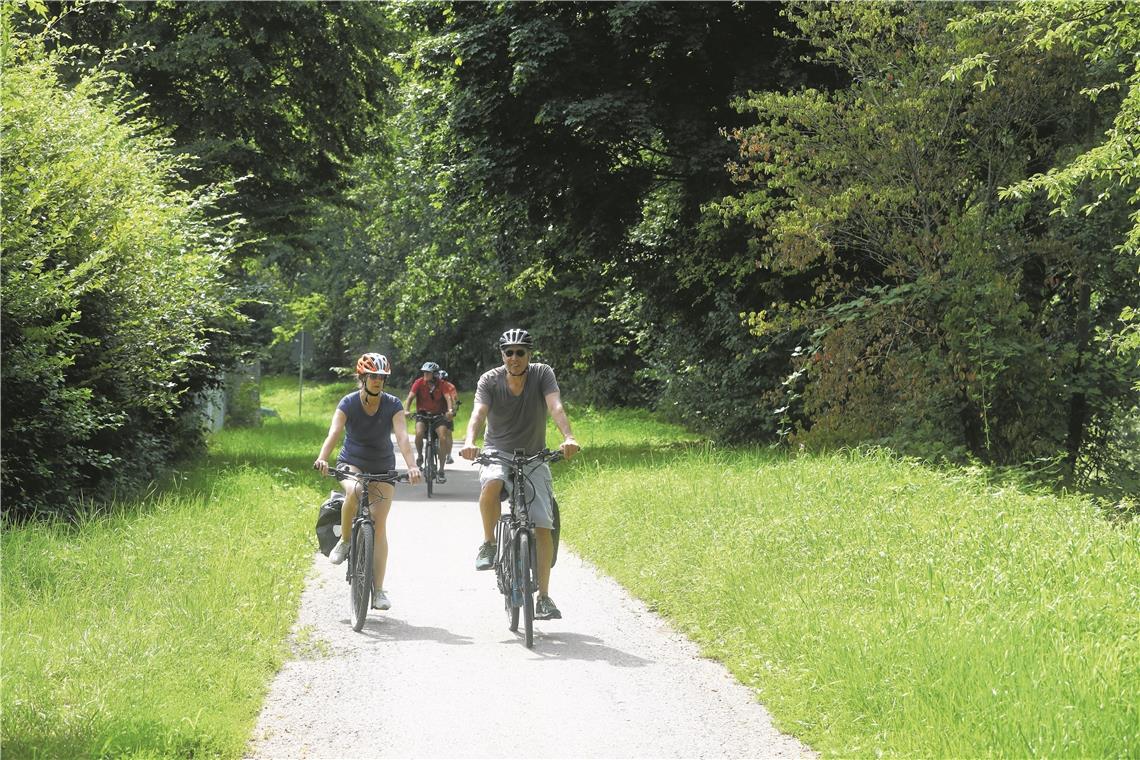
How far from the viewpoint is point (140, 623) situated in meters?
7.26

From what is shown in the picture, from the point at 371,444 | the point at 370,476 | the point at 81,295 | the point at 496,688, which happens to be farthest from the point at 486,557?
the point at 81,295

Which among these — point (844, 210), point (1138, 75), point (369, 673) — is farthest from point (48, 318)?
point (1138, 75)

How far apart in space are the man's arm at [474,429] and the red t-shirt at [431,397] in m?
9.39

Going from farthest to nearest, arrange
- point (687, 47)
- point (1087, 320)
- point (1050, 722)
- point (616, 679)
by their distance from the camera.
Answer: point (687, 47)
point (1087, 320)
point (616, 679)
point (1050, 722)

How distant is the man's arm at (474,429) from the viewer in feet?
26.0

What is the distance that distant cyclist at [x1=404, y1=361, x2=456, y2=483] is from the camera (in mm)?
17859

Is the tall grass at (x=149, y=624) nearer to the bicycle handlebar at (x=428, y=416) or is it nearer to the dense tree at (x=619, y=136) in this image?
the bicycle handlebar at (x=428, y=416)

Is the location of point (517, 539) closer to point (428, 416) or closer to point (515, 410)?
point (515, 410)

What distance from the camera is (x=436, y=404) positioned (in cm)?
1805

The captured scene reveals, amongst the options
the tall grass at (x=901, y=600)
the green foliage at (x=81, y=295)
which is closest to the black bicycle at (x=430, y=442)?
the green foliage at (x=81, y=295)

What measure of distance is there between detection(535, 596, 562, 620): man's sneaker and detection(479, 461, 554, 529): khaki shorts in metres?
0.51

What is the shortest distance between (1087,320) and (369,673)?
12224 mm

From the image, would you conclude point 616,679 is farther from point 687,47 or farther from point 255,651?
point 687,47

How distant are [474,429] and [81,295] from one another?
6.15 meters
